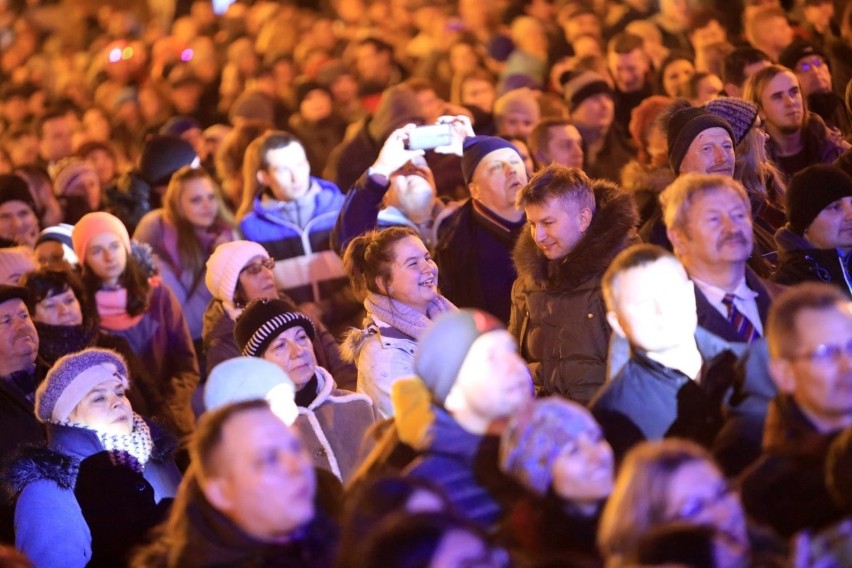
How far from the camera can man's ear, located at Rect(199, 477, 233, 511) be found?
396cm

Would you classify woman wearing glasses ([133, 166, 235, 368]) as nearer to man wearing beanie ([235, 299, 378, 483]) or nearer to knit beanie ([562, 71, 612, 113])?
man wearing beanie ([235, 299, 378, 483])

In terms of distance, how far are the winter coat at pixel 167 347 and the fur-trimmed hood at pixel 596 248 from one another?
2468 millimetres

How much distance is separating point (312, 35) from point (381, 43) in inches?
96.0

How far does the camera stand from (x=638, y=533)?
3.61 meters

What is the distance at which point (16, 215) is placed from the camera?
28.3 ft

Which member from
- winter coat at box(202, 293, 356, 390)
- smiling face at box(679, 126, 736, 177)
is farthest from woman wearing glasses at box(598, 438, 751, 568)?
winter coat at box(202, 293, 356, 390)

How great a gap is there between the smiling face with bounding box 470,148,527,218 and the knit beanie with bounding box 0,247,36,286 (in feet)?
8.41

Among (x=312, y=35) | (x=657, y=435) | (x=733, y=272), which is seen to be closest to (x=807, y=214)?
(x=733, y=272)

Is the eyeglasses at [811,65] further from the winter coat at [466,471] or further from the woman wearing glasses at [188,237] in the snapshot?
the winter coat at [466,471]

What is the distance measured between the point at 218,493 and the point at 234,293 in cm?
325

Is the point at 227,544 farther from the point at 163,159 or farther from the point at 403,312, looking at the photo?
the point at 163,159

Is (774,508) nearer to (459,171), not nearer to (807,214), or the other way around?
(807,214)

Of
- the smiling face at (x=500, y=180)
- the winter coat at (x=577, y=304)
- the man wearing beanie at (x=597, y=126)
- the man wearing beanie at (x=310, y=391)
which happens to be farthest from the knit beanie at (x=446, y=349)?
the man wearing beanie at (x=597, y=126)

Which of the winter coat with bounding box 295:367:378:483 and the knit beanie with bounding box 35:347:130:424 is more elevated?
the knit beanie with bounding box 35:347:130:424
